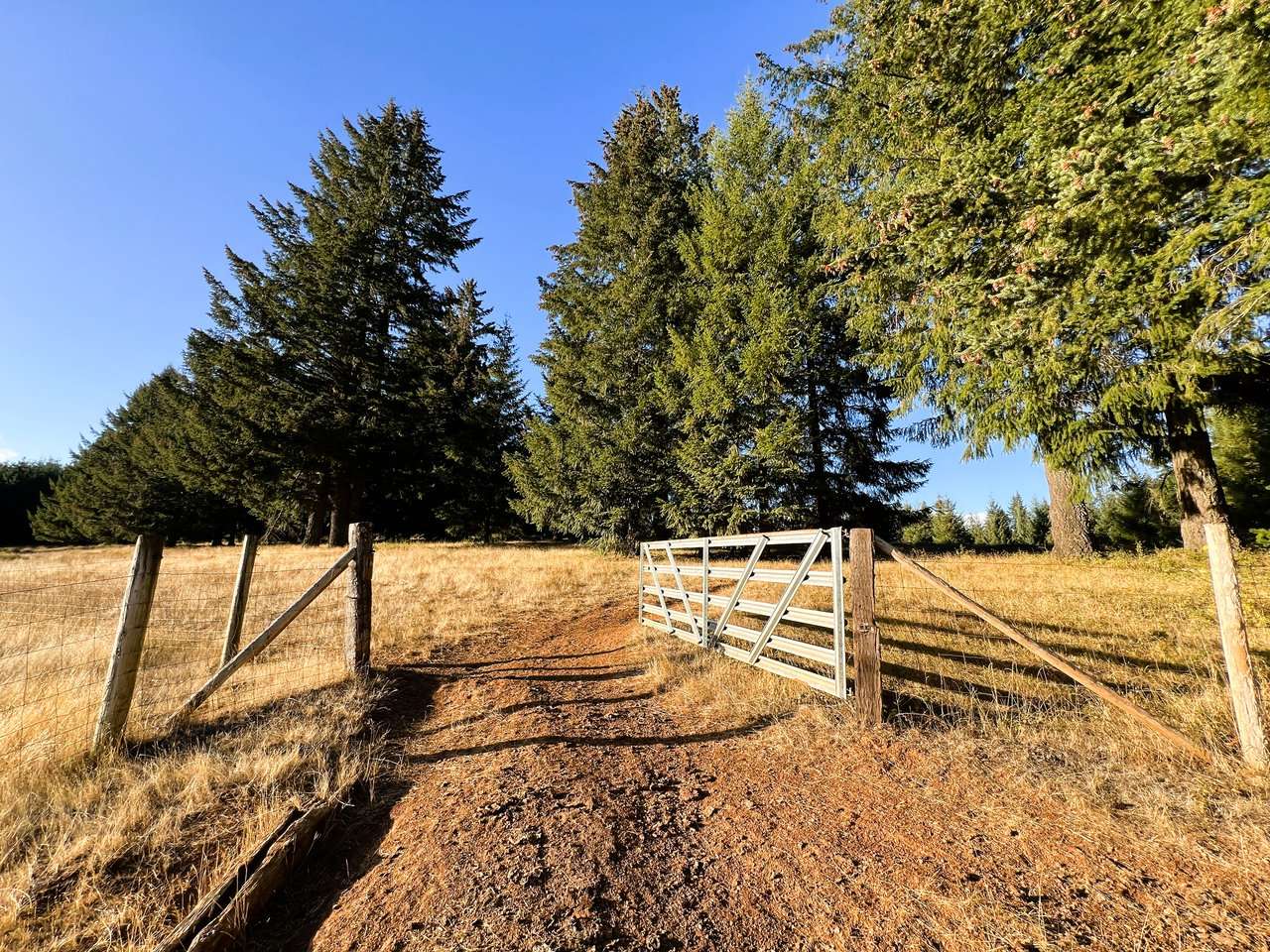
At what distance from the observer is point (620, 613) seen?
32.0 feet

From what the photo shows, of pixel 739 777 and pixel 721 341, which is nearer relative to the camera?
pixel 739 777

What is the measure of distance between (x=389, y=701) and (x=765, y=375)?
12454 mm

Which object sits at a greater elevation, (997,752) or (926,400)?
(926,400)

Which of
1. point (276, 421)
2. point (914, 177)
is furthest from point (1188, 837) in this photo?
point (276, 421)

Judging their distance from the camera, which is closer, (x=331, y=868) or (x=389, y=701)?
(x=331, y=868)

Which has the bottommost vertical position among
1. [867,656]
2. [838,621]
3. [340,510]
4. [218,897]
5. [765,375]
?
[218,897]

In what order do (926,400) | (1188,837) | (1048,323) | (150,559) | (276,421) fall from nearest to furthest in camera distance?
(1188,837) → (150,559) → (1048,323) → (926,400) → (276,421)

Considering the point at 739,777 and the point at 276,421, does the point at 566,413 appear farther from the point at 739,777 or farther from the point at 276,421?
the point at 739,777

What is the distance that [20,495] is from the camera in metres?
57.0

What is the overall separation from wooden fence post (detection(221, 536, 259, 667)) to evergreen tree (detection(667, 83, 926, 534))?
11194mm

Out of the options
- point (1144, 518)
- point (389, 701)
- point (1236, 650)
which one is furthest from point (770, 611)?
point (1144, 518)

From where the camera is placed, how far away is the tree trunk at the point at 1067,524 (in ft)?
41.8

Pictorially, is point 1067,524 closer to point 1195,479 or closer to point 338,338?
point 1195,479

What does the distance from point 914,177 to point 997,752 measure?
1079 centimetres
